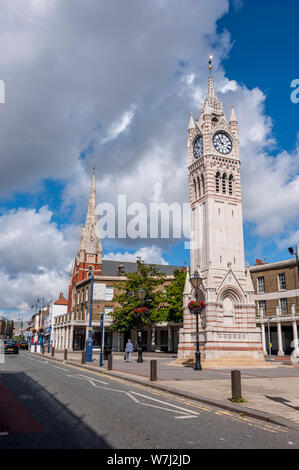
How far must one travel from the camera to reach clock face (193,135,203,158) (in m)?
35.5

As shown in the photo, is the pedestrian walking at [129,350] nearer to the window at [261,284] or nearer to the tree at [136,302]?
the tree at [136,302]

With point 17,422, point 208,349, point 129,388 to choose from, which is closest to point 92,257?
point 208,349

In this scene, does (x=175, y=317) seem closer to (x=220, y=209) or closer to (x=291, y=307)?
(x=291, y=307)

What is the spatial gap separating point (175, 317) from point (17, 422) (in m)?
39.6

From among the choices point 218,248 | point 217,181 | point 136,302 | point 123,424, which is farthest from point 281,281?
point 123,424

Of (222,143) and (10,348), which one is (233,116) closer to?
(222,143)

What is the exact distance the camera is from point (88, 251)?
75.4 meters

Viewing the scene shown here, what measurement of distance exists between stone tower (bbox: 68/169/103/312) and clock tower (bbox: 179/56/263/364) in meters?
42.0

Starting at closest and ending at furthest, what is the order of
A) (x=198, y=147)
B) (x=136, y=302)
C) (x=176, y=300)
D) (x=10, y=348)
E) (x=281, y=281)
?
(x=198, y=147) → (x=10, y=348) → (x=281, y=281) → (x=176, y=300) → (x=136, y=302)

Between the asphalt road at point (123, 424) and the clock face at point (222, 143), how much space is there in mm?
26884

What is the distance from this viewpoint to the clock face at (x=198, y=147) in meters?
35.5

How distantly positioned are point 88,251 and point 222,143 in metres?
45.9

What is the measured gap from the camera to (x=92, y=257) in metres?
74.9

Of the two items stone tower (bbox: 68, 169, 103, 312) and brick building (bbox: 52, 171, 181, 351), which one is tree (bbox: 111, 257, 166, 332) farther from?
stone tower (bbox: 68, 169, 103, 312)
